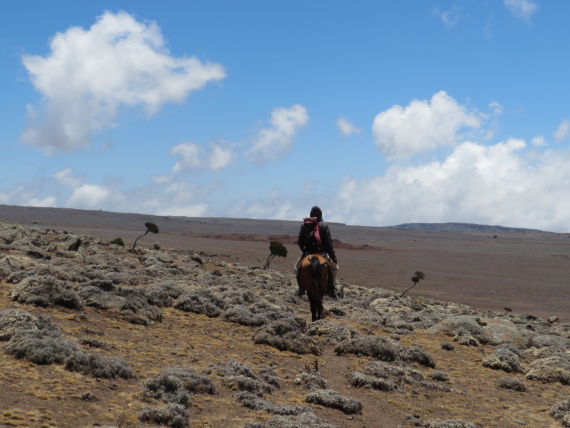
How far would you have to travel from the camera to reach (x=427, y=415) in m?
8.86

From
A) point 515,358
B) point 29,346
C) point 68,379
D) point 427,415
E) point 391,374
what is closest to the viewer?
point 68,379

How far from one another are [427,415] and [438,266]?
62981 millimetres

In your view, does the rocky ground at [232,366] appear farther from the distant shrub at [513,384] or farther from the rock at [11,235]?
the rock at [11,235]

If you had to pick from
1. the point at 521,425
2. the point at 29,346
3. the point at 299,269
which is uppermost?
the point at 299,269

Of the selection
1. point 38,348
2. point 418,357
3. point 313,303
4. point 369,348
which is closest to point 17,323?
point 38,348

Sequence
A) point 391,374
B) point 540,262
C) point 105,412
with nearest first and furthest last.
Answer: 1. point 105,412
2. point 391,374
3. point 540,262

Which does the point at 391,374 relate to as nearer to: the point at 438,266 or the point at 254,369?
the point at 254,369

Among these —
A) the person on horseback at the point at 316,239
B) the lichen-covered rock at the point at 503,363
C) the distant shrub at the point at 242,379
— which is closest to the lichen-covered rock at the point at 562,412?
the lichen-covered rock at the point at 503,363

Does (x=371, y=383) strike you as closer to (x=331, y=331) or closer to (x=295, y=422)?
(x=295, y=422)

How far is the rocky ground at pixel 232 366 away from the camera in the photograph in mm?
7379

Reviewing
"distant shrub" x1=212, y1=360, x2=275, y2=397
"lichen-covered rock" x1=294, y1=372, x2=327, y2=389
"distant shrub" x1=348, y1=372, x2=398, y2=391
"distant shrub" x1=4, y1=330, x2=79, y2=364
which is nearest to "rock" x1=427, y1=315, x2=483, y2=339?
"distant shrub" x1=348, y1=372, x2=398, y2=391

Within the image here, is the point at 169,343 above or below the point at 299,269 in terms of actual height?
below

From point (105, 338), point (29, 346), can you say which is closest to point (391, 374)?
point (105, 338)

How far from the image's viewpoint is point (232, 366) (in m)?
9.49
